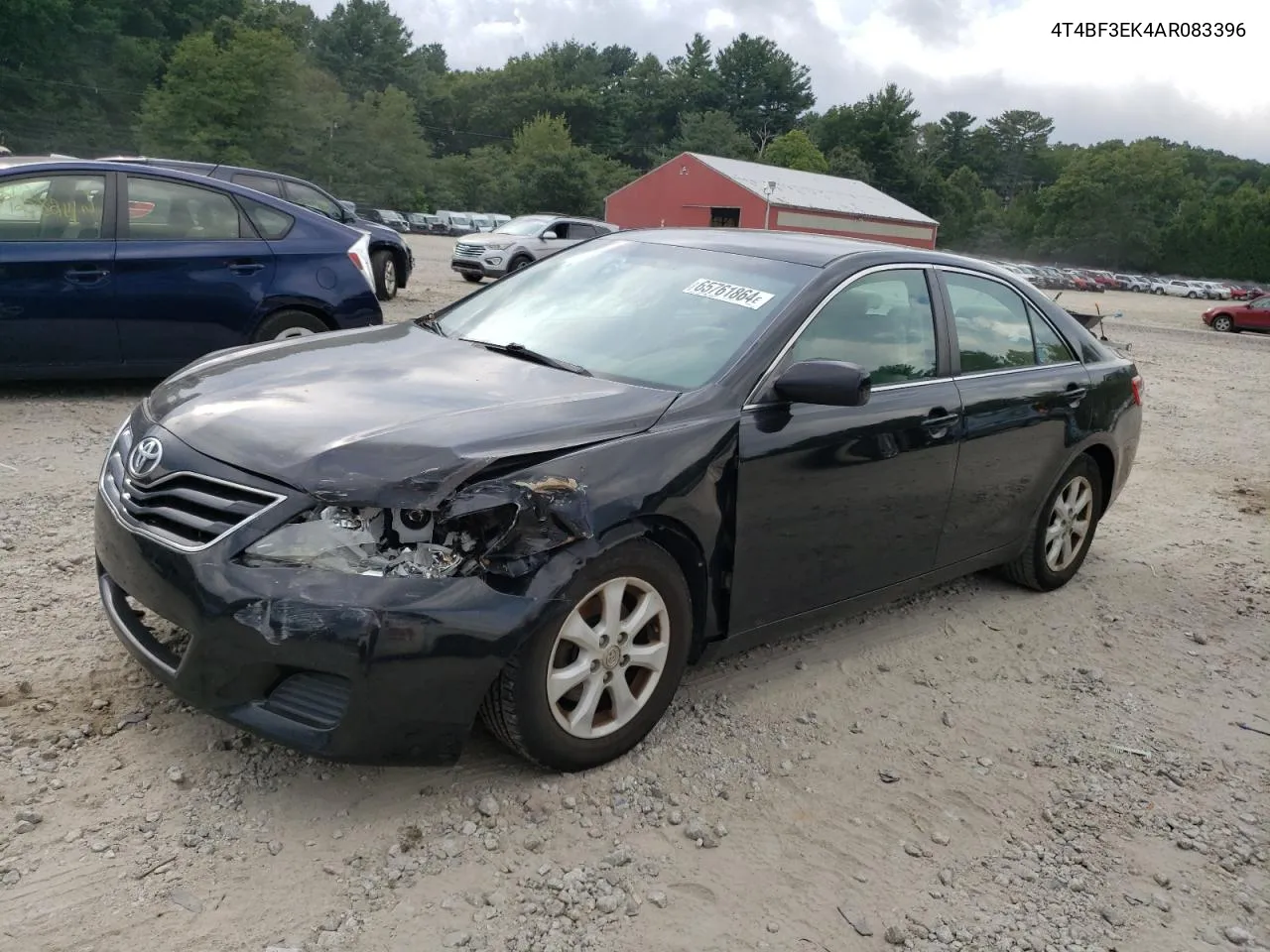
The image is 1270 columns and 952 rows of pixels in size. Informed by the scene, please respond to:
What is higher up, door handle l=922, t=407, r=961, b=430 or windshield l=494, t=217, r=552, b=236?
windshield l=494, t=217, r=552, b=236

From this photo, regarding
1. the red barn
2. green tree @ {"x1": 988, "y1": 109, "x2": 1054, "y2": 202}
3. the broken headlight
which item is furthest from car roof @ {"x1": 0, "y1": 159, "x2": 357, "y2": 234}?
green tree @ {"x1": 988, "y1": 109, "x2": 1054, "y2": 202}

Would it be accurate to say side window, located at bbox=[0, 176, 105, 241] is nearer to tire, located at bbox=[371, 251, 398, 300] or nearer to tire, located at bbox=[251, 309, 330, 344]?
tire, located at bbox=[251, 309, 330, 344]

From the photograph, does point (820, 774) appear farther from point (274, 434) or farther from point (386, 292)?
point (386, 292)

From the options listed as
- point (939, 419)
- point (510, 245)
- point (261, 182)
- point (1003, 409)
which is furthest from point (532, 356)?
point (510, 245)

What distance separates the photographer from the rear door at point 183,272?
6.88 meters

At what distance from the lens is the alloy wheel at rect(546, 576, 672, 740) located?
3.02 metres

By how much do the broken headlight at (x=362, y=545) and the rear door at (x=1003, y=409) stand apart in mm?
2401

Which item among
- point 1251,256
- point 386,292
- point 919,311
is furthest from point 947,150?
point 919,311

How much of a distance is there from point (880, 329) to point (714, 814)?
1.99 metres

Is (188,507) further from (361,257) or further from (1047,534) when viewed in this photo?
(361,257)

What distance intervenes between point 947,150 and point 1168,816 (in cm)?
13899

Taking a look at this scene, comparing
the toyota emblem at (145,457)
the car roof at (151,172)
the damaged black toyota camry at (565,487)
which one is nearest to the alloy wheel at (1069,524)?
the damaged black toyota camry at (565,487)

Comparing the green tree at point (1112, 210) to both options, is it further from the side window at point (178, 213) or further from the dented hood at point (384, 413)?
the dented hood at point (384, 413)

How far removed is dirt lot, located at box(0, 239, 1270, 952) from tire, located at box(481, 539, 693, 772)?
136 millimetres
